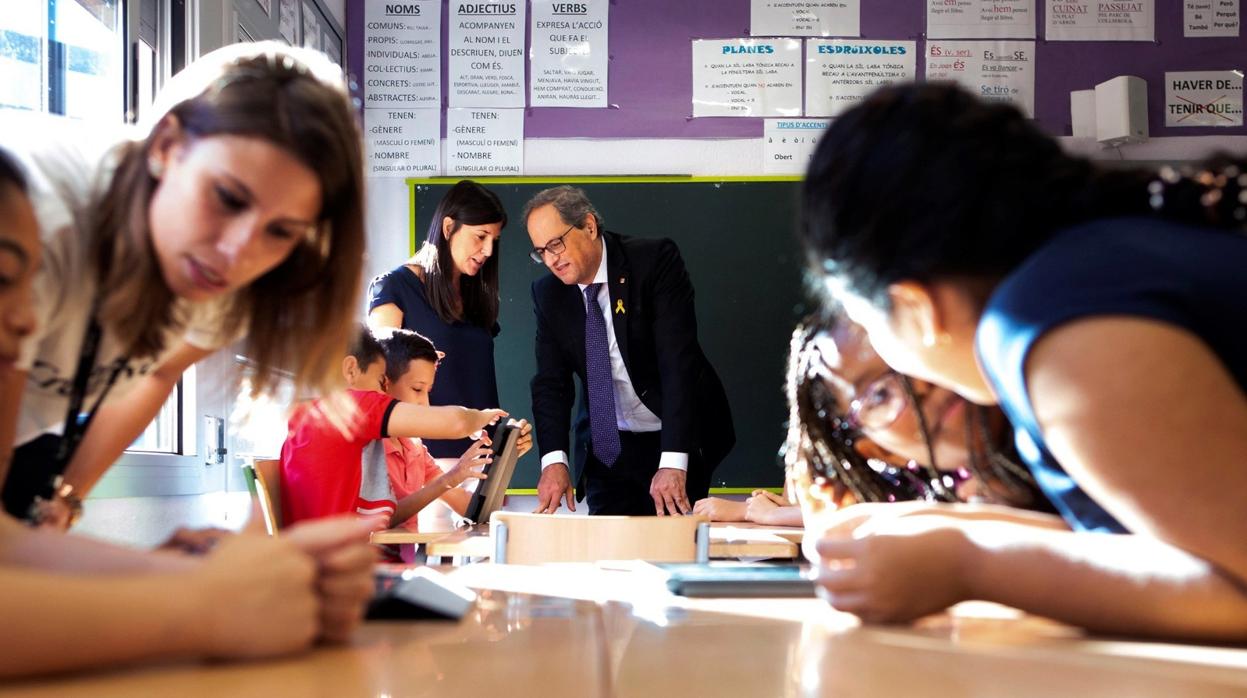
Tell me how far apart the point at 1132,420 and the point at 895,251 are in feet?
0.78

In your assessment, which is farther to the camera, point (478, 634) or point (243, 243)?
point (243, 243)

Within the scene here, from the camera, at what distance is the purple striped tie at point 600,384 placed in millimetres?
3939

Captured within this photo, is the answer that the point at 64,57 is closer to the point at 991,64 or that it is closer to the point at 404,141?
the point at 404,141

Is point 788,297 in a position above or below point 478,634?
above

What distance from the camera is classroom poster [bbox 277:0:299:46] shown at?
419 centimetres

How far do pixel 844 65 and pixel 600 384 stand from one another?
2.20m

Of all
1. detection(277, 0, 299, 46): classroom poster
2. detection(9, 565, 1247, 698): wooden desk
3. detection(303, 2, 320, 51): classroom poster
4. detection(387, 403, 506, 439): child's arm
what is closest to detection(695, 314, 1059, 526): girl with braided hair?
detection(9, 565, 1247, 698): wooden desk

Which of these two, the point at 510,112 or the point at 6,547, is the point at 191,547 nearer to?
the point at 6,547

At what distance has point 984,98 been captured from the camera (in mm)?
979

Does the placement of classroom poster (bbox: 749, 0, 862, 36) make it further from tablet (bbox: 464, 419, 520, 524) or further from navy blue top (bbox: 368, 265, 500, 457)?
tablet (bbox: 464, 419, 520, 524)

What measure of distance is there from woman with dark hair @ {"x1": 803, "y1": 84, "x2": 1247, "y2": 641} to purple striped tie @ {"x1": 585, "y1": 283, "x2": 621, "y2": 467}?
9.51 ft

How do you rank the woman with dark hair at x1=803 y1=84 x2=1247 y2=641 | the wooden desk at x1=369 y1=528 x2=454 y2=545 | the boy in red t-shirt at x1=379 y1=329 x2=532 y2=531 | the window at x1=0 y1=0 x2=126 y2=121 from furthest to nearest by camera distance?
the boy in red t-shirt at x1=379 y1=329 x2=532 y2=531
the wooden desk at x1=369 y1=528 x2=454 y2=545
the window at x1=0 y1=0 x2=126 y2=121
the woman with dark hair at x1=803 y1=84 x2=1247 y2=641

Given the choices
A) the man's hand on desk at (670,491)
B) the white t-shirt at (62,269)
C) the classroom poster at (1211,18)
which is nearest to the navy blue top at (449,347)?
the man's hand on desk at (670,491)

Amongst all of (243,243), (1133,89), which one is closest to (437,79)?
(1133,89)
